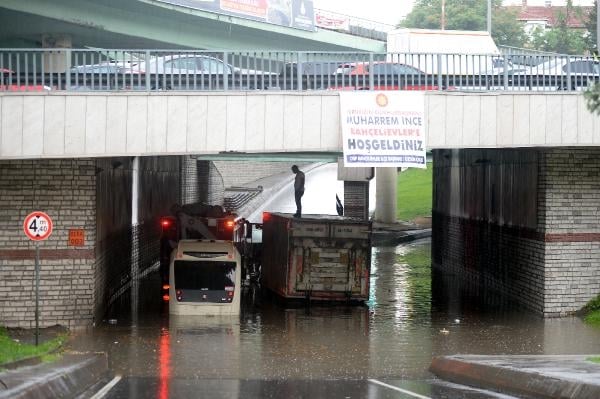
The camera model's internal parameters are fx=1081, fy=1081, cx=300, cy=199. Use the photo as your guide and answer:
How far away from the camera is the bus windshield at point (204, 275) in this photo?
28.2 meters

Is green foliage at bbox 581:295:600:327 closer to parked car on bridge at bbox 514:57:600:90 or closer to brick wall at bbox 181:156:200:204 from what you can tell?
parked car on bridge at bbox 514:57:600:90

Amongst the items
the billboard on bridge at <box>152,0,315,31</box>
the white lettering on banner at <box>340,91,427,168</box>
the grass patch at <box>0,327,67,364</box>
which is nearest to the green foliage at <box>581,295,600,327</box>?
the white lettering on banner at <box>340,91,427,168</box>

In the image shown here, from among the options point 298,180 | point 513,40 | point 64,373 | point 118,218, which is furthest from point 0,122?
point 513,40

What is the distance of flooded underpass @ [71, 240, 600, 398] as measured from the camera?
18031 millimetres

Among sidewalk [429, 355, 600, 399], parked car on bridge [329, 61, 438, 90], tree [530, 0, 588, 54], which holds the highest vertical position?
tree [530, 0, 588, 54]

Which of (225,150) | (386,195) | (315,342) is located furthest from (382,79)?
(386,195)

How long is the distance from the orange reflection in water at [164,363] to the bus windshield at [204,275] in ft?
7.76

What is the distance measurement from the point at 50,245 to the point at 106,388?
27.1 ft

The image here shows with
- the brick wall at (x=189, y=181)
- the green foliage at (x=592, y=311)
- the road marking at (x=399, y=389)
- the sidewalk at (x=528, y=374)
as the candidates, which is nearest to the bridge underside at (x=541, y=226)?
the green foliage at (x=592, y=311)

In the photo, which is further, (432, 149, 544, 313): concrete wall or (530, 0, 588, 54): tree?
(530, 0, 588, 54): tree

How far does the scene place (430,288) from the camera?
36625 mm

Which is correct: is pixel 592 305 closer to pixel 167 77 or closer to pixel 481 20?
pixel 167 77

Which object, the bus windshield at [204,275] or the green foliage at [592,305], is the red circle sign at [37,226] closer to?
the bus windshield at [204,275]

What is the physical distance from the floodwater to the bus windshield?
88 centimetres
